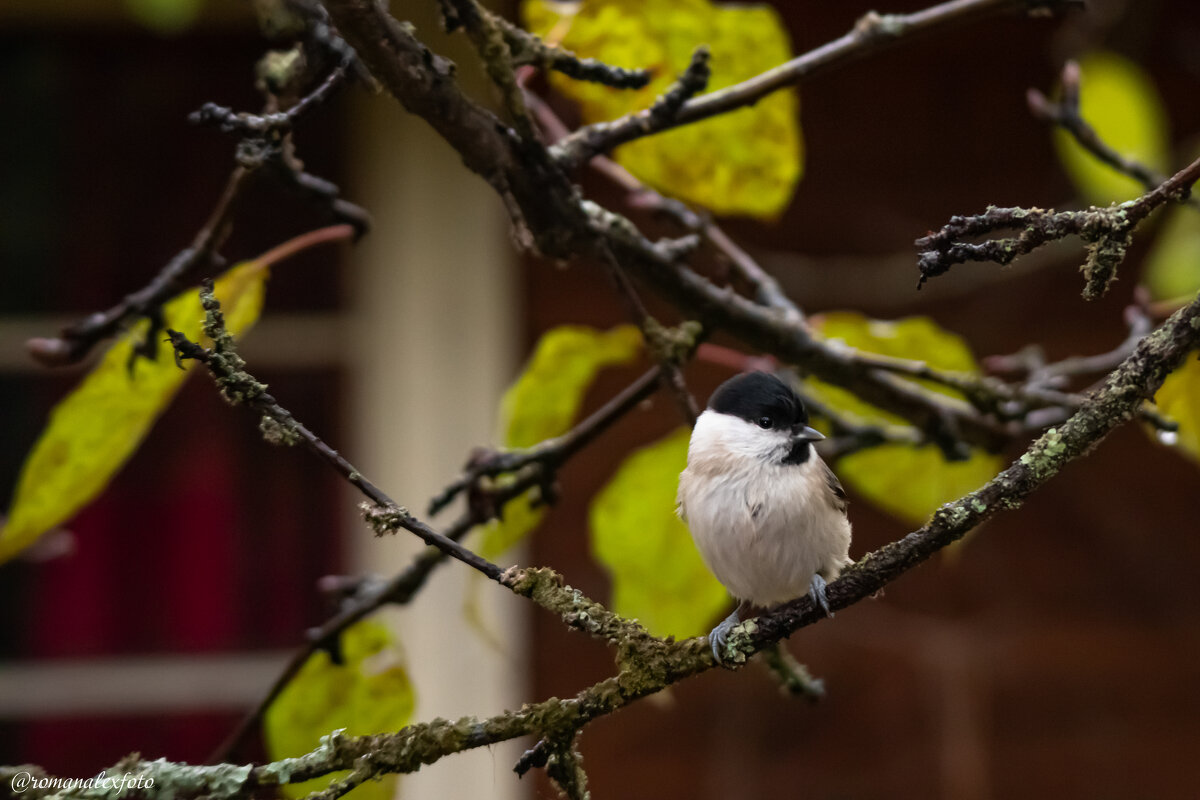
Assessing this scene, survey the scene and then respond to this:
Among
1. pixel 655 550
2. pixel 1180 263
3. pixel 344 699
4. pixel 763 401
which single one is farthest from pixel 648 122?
pixel 1180 263

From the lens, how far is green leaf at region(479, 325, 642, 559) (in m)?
0.85

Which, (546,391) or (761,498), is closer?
(761,498)

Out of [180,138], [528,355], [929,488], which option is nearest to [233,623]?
[528,355]

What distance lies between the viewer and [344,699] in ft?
2.61

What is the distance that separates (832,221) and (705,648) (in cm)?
168

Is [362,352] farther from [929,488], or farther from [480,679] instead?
[929,488]

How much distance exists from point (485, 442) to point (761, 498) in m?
1.28

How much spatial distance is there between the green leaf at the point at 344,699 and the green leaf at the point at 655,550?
19 centimetres

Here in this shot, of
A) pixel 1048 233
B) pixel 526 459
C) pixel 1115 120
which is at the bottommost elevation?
pixel 1048 233

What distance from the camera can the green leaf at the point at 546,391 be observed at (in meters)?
0.85

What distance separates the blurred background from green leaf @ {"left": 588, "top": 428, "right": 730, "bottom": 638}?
100 cm

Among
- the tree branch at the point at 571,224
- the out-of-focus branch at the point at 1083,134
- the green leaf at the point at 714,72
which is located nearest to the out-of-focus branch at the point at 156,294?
the tree branch at the point at 571,224

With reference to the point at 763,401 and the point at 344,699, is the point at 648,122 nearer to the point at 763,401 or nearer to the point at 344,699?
the point at 763,401

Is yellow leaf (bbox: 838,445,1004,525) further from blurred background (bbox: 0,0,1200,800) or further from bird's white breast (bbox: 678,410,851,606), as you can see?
blurred background (bbox: 0,0,1200,800)
